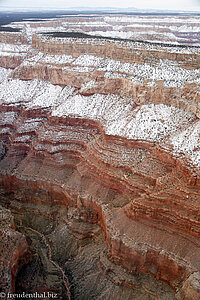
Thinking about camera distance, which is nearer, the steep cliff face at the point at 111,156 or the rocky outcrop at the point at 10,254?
the rocky outcrop at the point at 10,254

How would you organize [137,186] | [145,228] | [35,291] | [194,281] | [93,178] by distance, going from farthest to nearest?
[93,178]
[137,186]
[145,228]
[35,291]
[194,281]

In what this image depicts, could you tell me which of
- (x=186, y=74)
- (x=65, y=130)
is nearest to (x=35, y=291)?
(x=65, y=130)

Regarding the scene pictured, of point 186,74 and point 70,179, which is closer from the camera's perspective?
point 70,179

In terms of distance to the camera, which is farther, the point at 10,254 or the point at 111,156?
the point at 111,156

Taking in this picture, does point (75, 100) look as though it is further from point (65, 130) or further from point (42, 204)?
point (42, 204)

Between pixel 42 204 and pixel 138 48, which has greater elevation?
pixel 138 48

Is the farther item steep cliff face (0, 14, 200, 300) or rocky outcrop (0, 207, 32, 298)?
steep cliff face (0, 14, 200, 300)

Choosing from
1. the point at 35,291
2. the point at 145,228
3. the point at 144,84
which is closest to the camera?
the point at 35,291

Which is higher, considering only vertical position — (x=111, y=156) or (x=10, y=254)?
(x=111, y=156)
